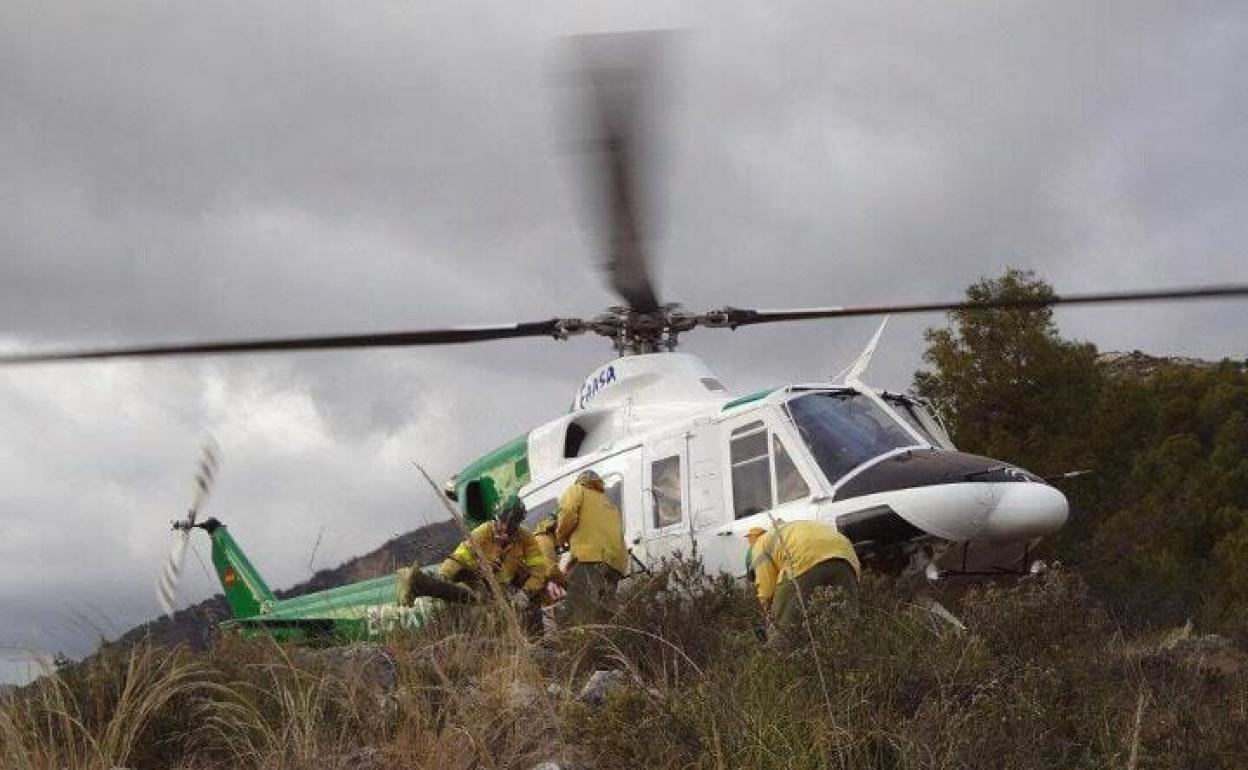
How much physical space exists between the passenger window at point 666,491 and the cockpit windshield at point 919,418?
1796 mm

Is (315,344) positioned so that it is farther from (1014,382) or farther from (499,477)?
(1014,382)

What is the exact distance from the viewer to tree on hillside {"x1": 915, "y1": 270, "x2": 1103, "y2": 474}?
79.9 ft

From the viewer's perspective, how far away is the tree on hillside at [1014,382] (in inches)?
958

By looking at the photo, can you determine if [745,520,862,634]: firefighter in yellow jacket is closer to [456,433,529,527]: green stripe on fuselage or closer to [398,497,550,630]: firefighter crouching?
[398,497,550,630]: firefighter crouching

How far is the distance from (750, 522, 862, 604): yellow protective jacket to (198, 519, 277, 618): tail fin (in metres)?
7.93

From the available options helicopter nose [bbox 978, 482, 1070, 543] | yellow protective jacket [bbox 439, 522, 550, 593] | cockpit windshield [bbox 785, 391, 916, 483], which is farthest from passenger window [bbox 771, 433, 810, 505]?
yellow protective jacket [bbox 439, 522, 550, 593]

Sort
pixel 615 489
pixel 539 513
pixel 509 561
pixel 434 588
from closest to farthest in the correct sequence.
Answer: pixel 434 588 < pixel 509 561 < pixel 615 489 < pixel 539 513

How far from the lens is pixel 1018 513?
8.57 meters

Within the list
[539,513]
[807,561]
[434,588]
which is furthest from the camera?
[539,513]

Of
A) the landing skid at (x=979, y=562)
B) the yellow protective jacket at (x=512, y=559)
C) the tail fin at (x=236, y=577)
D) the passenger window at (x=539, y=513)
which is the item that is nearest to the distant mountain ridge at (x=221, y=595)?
the yellow protective jacket at (x=512, y=559)

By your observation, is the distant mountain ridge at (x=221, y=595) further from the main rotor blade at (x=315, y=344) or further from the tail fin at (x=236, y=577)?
the tail fin at (x=236, y=577)

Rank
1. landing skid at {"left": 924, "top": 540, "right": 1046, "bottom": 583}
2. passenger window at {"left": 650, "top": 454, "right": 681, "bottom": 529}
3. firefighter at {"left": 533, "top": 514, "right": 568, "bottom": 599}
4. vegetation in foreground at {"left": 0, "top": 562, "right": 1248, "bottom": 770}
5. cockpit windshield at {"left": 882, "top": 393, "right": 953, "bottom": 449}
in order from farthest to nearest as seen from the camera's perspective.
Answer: cockpit windshield at {"left": 882, "top": 393, "right": 953, "bottom": 449} → passenger window at {"left": 650, "top": 454, "right": 681, "bottom": 529} → firefighter at {"left": 533, "top": 514, "right": 568, "bottom": 599} → landing skid at {"left": 924, "top": 540, "right": 1046, "bottom": 583} → vegetation in foreground at {"left": 0, "top": 562, "right": 1248, "bottom": 770}

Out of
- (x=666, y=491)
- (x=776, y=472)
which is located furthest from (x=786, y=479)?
(x=666, y=491)

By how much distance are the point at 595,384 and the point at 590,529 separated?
2663 millimetres
